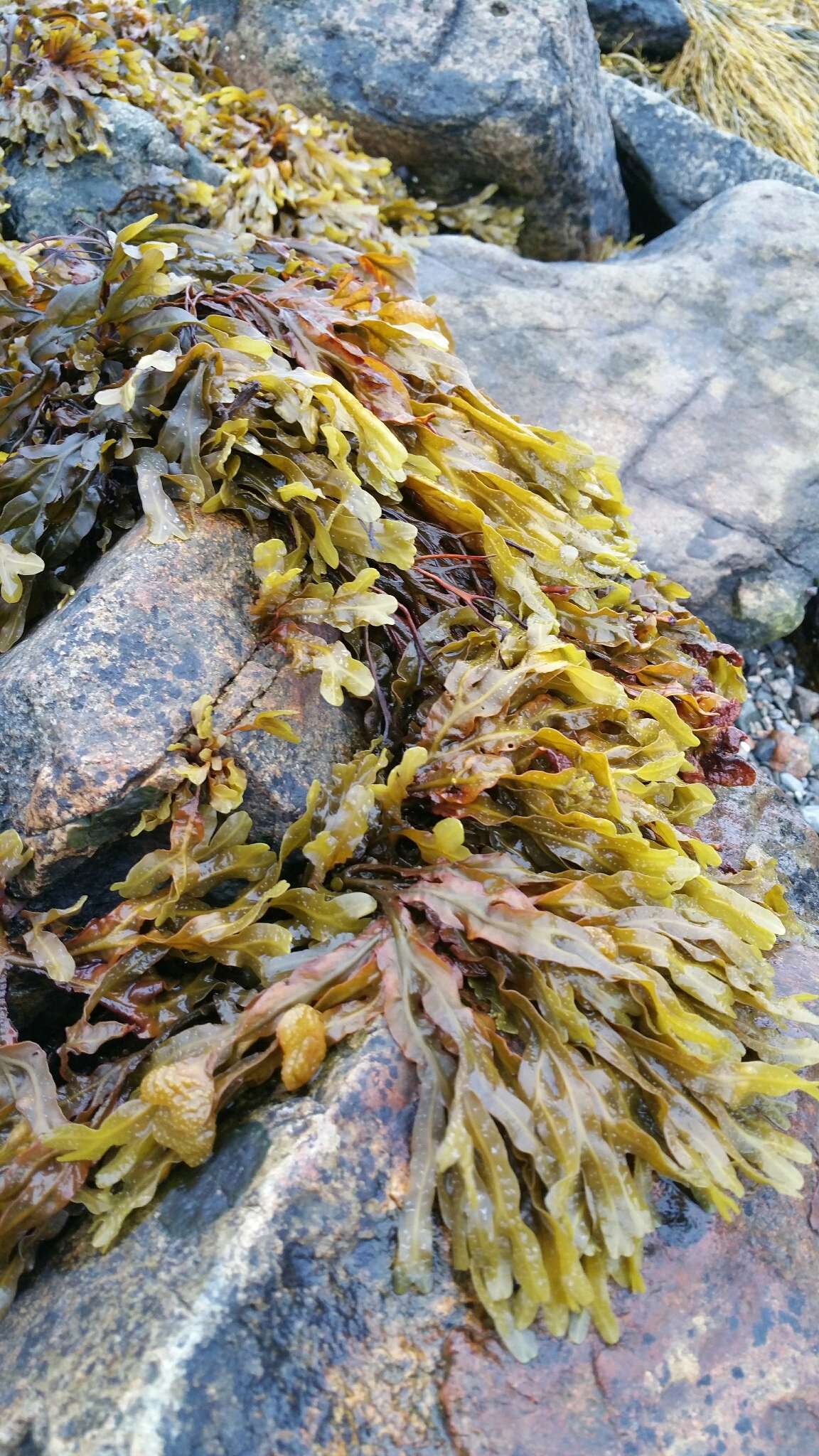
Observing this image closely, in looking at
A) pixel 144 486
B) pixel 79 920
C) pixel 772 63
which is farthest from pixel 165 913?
pixel 772 63

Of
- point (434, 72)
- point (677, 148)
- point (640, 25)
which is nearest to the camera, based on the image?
point (434, 72)

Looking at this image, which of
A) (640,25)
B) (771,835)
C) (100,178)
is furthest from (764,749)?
(640,25)

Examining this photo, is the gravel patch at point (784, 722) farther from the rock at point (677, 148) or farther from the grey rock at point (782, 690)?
the rock at point (677, 148)

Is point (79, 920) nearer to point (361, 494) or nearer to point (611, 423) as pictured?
point (361, 494)

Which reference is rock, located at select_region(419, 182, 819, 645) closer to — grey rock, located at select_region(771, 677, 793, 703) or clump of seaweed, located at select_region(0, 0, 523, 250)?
grey rock, located at select_region(771, 677, 793, 703)

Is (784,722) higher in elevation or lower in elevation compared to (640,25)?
lower

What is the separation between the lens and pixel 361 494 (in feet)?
6.28

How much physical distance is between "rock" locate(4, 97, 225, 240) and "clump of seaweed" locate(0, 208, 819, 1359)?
0.74 metres

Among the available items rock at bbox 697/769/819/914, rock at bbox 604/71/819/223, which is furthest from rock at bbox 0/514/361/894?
rock at bbox 604/71/819/223

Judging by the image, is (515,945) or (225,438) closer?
(515,945)

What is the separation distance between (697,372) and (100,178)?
7.06ft

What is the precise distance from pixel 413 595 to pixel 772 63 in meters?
5.68

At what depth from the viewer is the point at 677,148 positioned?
450cm

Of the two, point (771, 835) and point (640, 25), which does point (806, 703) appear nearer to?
point (771, 835)
